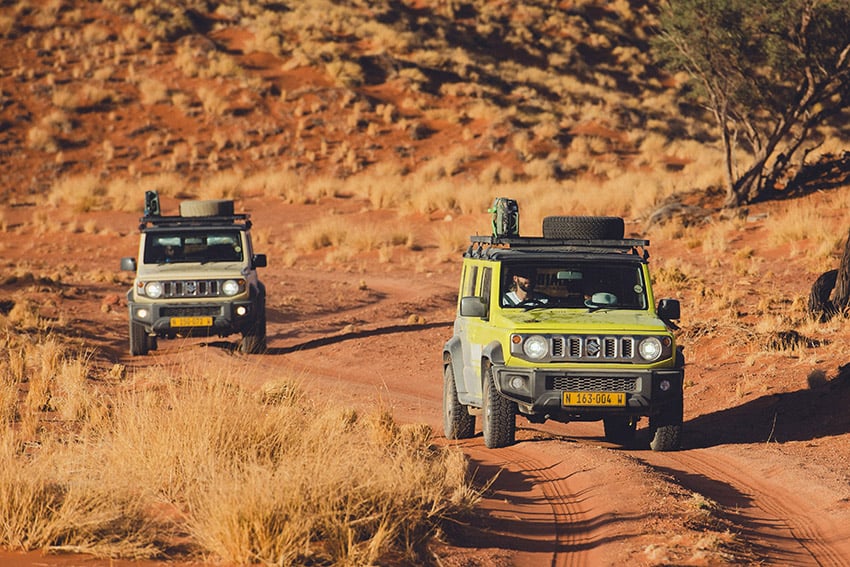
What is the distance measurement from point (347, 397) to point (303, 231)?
23020mm

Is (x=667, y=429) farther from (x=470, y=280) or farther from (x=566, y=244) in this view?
(x=470, y=280)

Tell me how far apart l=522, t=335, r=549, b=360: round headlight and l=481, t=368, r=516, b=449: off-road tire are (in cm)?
45

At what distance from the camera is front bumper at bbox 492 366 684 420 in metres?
10.1

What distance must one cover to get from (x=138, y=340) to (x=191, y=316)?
3.89ft

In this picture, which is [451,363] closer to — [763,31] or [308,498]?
[308,498]

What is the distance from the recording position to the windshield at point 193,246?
60.0ft

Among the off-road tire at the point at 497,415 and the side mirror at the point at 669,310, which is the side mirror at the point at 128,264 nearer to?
the off-road tire at the point at 497,415

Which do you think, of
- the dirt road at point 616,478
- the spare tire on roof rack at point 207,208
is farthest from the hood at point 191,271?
the dirt road at point 616,478

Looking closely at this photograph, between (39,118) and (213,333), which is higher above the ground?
(39,118)

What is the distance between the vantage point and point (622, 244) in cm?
1126

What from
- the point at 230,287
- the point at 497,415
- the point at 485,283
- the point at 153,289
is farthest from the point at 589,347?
the point at 153,289

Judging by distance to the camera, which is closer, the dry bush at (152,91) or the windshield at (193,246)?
the windshield at (193,246)

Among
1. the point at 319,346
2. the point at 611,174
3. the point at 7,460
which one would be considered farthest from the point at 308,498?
the point at 611,174

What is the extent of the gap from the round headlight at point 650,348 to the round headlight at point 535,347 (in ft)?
2.77
